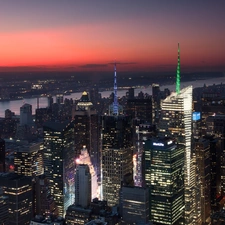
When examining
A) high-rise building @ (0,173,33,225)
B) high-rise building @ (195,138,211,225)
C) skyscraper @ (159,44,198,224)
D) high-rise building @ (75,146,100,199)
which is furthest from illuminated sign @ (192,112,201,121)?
high-rise building @ (0,173,33,225)

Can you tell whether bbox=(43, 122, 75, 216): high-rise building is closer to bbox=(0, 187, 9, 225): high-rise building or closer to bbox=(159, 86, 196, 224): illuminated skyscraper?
bbox=(0, 187, 9, 225): high-rise building

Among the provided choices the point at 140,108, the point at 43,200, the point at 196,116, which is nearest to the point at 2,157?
the point at 43,200

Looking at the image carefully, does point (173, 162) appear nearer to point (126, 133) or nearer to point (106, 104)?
point (126, 133)

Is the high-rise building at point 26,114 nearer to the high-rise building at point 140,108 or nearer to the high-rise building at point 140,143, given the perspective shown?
the high-rise building at point 140,108

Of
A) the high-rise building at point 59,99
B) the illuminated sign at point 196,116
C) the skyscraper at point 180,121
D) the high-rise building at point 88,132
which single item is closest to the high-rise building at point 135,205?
the skyscraper at point 180,121

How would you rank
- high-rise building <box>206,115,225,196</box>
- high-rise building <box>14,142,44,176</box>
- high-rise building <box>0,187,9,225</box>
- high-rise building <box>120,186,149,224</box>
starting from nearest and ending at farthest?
high-rise building <box>0,187,9,225</box>, high-rise building <box>120,186,149,224</box>, high-rise building <box>14,142,44,176</box>, high-rise building <box>206,115,225,196</box>

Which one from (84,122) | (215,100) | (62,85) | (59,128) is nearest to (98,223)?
(59,128)

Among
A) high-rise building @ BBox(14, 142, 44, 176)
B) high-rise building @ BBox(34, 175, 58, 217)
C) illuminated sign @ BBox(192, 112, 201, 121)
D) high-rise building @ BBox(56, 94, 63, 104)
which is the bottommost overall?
high-rise building @ BBox(34, 175, 58, 217)
